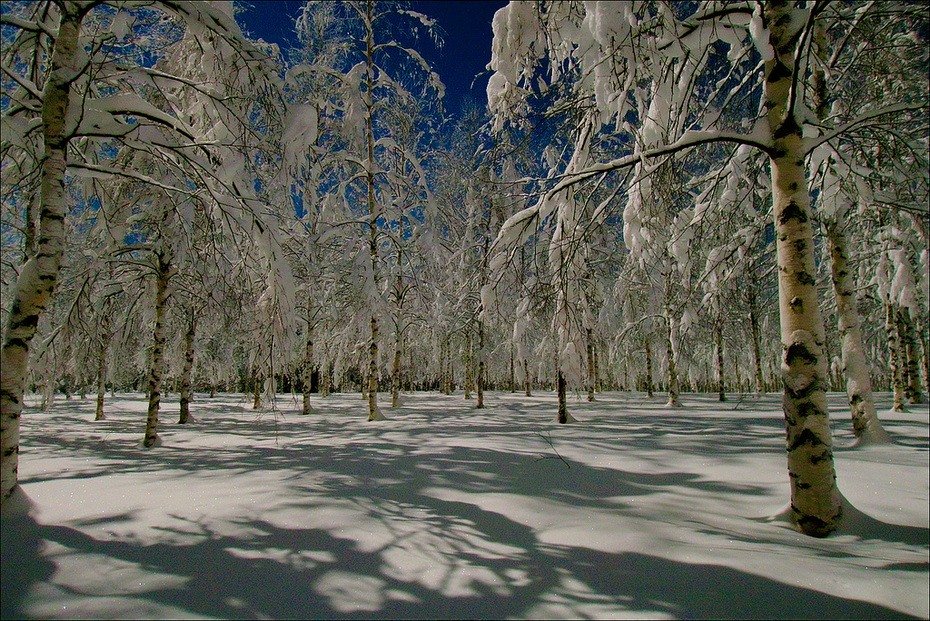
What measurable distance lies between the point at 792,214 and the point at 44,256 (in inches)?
235

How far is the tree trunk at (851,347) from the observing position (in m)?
5.81

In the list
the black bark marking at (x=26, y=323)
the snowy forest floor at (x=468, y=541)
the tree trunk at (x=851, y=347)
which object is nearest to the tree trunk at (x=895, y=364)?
the tree trunk at (x=851, y=347)

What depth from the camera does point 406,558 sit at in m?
2.56

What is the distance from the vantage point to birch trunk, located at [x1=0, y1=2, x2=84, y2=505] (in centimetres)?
333

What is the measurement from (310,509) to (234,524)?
1.79 ft

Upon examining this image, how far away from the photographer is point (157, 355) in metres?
7.54

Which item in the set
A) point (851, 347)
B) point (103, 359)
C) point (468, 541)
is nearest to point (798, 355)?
point (468, 541)

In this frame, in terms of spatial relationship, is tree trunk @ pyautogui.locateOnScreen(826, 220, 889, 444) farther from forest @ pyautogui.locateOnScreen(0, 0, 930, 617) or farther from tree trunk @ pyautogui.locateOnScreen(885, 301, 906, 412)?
tree trunk @ pyautogui.locateOnScreen(885, 301, 906, 412)

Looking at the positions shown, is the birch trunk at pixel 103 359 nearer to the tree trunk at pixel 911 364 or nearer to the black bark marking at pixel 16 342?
the black bark marking at pixel 16 342

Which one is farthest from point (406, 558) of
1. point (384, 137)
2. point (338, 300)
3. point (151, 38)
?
point (338, 300)

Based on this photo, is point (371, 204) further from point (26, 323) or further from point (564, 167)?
point (26, 323)

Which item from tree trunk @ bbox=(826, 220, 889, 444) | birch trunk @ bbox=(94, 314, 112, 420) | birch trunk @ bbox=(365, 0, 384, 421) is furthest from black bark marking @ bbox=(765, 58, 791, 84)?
birch trunk @ bbox=(94, 314, 112, 420)

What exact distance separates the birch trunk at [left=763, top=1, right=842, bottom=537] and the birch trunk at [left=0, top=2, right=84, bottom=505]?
18.2 ft

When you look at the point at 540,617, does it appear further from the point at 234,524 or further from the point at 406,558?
the point at 234,524
